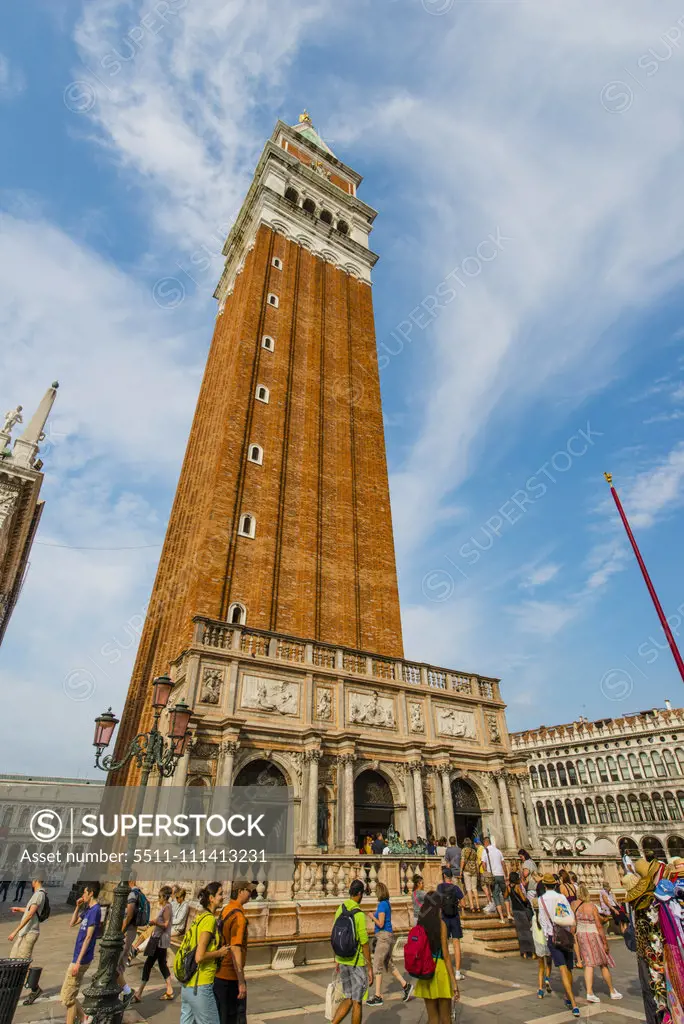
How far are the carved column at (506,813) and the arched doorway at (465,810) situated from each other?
80 cm

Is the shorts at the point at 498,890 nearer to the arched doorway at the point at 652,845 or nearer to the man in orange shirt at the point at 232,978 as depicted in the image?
the man in orange shirt at the point at 232,978

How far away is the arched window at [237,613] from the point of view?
20.4 metres

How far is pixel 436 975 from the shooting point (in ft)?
18.8

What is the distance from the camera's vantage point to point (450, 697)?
19.2m

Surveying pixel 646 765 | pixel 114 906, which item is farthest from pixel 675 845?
pixel 114 906

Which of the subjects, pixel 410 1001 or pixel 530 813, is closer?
pixel 410 1001

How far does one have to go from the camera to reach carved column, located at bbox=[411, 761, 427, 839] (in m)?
15.9

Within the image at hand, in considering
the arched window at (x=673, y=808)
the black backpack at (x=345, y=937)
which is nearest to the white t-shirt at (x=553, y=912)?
the black backpack at (x=345, y=937)

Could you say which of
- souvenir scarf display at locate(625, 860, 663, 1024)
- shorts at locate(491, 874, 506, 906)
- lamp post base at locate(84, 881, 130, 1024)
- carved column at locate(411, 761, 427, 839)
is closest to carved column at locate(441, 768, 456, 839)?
carved column at locate(411, 761, 427, 839)

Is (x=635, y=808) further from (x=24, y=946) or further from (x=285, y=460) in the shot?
(x=24, y=946)

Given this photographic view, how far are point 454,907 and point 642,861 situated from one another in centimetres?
466

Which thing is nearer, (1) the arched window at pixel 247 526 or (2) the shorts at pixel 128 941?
(2) the shorts at pixel 128 941

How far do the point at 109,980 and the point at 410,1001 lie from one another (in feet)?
14.1

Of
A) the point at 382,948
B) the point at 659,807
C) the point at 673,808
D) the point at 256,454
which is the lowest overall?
the point at 382,948
